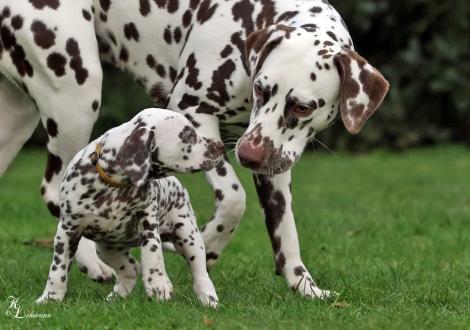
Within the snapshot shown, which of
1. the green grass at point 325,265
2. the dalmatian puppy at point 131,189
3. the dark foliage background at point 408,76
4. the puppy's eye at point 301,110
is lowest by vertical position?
the dark foliage background at point 408,76

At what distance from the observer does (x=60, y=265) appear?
5535 mm

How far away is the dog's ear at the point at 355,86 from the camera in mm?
5590

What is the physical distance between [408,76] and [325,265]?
27.7 ft

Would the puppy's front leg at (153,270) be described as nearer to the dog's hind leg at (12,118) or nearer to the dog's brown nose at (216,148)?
the dog's brown nose at (216,148)

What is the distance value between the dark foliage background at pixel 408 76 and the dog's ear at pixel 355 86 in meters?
9.14

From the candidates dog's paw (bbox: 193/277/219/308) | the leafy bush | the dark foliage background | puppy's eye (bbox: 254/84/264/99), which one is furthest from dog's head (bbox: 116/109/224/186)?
the leafy bush

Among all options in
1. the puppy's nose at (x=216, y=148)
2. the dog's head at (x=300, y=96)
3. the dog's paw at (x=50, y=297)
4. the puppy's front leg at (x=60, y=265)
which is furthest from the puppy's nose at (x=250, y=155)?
the dog's paw at (x=50, y=297)

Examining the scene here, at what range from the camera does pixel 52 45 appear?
638 centimetres

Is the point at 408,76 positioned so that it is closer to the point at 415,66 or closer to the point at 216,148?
the point at 415,66

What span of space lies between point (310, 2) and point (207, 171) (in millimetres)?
1103

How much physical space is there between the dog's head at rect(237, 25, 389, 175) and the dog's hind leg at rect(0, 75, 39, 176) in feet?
6.09

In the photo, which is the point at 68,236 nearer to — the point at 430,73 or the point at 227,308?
the point at 227,308

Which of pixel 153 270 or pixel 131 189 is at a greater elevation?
pixel 131 189

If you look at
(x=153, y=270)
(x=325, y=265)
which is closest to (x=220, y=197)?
(x=153, y=270)
